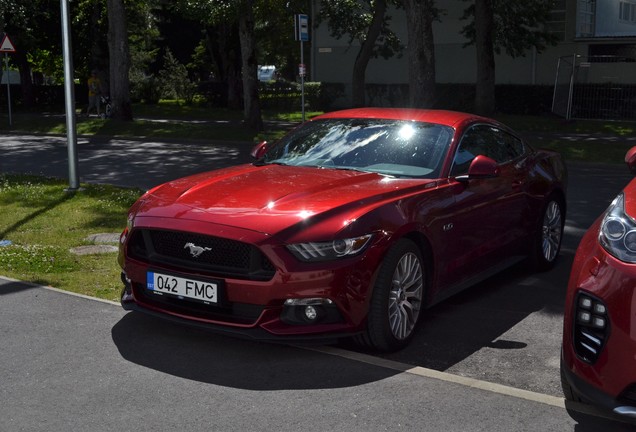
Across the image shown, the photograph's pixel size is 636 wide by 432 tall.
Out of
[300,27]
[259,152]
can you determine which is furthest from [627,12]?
[259,152]

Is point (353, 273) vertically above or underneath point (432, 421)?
above

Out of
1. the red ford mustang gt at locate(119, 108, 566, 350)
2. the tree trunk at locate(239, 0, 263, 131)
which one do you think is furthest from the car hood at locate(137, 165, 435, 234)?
the tree trunk at locate(239, 0, 263, 131)

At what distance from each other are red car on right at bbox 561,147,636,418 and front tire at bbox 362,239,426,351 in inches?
53.3

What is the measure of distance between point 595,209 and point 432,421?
26.6 feet

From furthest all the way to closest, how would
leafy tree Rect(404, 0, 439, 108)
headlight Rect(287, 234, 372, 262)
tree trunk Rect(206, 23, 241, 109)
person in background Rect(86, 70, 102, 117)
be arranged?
1. tree trunk Rect(206, 23, 241, 109)
2. person in background Rect(86, 70, 102, 117)
3. leafy tree Rect(404, 0, 439, 108)
4. headlight Rect(287, 234, 372, 262)

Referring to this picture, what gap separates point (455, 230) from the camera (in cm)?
627

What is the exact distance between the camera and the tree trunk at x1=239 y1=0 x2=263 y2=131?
997 inches

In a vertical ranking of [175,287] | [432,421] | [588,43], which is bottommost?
[432,421]

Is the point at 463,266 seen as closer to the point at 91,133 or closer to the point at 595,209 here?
the point at 595,209

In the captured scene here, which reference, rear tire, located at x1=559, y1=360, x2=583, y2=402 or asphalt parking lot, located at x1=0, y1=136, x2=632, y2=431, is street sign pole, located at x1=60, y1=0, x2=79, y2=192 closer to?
asphalt parking lot, located at x1=0, y1=136, x2=632, y2=431

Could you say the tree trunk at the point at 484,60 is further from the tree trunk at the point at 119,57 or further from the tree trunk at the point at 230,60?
the tree trunk at the point at 230,60

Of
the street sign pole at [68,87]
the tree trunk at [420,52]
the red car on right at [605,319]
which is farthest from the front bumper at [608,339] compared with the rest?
the tree trunk at [420,52]

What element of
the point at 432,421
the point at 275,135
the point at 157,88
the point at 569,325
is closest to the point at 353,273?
the point at 432,421

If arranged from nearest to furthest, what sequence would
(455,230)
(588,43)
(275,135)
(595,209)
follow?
(455,230)
(595,209)
(275,135)
(588,43)
